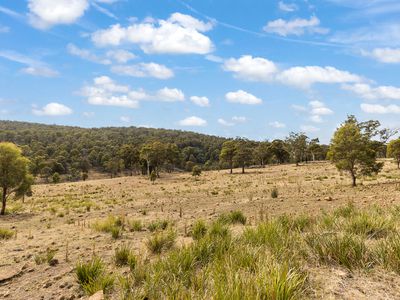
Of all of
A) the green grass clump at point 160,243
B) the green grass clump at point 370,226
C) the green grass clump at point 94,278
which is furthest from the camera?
the green grass clump at point 160,243

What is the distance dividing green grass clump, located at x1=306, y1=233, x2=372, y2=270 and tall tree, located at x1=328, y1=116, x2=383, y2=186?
1039 inches

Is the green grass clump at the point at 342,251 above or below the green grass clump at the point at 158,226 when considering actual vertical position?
above

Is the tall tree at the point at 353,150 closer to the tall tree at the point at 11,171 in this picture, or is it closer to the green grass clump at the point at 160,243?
the green grass clump at the point at 160,243

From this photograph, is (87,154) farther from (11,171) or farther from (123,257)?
(123,257)

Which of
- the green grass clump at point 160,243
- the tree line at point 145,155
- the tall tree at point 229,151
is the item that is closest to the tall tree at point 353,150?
the green grass clump at point 160,243

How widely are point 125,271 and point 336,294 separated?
5087 millimetres

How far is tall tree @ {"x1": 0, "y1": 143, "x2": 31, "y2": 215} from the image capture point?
29.0 meters

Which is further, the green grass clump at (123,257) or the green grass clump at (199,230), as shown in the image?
the green grass clump at (199,230)

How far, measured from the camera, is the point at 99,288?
23.5 feet

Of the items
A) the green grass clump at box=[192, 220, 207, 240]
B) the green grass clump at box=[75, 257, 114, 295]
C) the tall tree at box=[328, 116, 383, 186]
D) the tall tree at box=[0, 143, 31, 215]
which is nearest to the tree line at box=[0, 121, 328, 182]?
the tall tree at box=[0, 143, 31, 215]

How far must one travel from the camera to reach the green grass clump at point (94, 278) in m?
7.16

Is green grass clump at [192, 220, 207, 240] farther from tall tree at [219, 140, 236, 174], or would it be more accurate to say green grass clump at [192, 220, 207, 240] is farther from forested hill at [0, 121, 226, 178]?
forested hill at [0, 121, 226, 178]

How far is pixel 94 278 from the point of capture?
777 cm

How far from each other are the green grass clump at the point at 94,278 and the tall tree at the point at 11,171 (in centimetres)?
2487
